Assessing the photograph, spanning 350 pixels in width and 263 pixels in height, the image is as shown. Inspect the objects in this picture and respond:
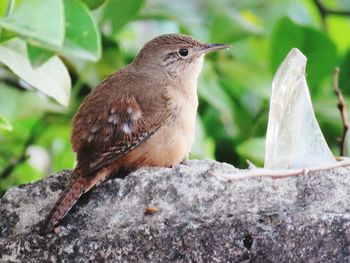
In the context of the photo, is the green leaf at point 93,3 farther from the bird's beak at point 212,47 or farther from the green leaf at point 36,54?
the bird's beak at point 212,47

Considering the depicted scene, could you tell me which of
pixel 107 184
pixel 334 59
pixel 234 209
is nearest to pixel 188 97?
pixel 334 59

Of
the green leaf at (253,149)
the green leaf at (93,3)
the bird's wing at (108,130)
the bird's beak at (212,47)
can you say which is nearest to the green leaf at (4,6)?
the green leaf at (93,3)

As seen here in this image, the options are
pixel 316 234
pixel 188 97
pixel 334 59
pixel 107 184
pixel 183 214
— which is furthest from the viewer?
pixel 334 59

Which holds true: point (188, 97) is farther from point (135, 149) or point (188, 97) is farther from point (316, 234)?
point (316, 234)

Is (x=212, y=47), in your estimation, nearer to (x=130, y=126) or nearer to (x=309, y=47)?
(x=309, y=47)

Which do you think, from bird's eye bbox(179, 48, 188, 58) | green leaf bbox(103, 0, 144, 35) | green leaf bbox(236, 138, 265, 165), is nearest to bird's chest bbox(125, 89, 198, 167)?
green leaf bbox(236, 138, 265, 165)

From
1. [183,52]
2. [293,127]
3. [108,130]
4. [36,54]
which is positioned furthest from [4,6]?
[183,52]

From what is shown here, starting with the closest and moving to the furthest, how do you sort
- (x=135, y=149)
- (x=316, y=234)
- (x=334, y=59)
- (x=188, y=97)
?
1. (x=316, y=234)
2. (x=135, y=149)
3. (x=188, y=97)
4. (x=334, y=59)
